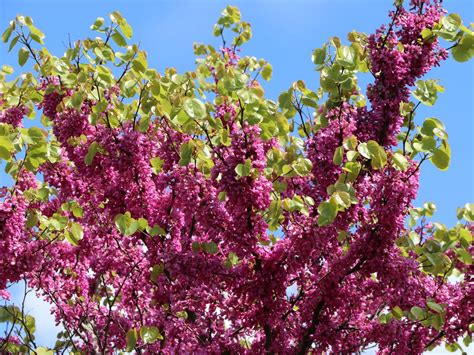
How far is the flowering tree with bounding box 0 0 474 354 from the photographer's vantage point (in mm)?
5605

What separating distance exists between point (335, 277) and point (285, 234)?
628mm

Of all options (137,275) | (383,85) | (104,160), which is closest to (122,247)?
(137,275)

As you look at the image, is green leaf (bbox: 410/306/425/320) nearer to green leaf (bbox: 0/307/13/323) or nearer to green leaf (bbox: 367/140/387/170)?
green leaf (bbox: 367/140/387/170)

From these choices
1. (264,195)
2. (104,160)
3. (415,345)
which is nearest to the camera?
(264,195)

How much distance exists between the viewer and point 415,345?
6.82 metres

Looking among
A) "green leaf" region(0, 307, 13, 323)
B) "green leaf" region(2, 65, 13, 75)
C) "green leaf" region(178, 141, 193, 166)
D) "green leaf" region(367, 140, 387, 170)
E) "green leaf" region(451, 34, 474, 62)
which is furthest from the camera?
"green leaf" region(2, 65, 13, 75)

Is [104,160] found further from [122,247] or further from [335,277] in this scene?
[335,277]

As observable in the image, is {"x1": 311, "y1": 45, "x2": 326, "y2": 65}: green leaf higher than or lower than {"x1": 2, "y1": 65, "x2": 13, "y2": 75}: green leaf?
lower

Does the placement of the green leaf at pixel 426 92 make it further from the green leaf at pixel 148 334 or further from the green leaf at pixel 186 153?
the green leaf at pixel 148 334

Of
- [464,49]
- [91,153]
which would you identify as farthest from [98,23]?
[464,49]

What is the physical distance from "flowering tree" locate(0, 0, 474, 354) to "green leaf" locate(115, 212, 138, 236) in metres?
0.02

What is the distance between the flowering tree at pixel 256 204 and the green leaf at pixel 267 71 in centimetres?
77

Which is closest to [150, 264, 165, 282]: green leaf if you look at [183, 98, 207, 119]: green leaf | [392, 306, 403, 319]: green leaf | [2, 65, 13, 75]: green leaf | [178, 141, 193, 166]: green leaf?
[178, 141, 193, 166]: green leaf

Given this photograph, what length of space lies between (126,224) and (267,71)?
9.85 feet
